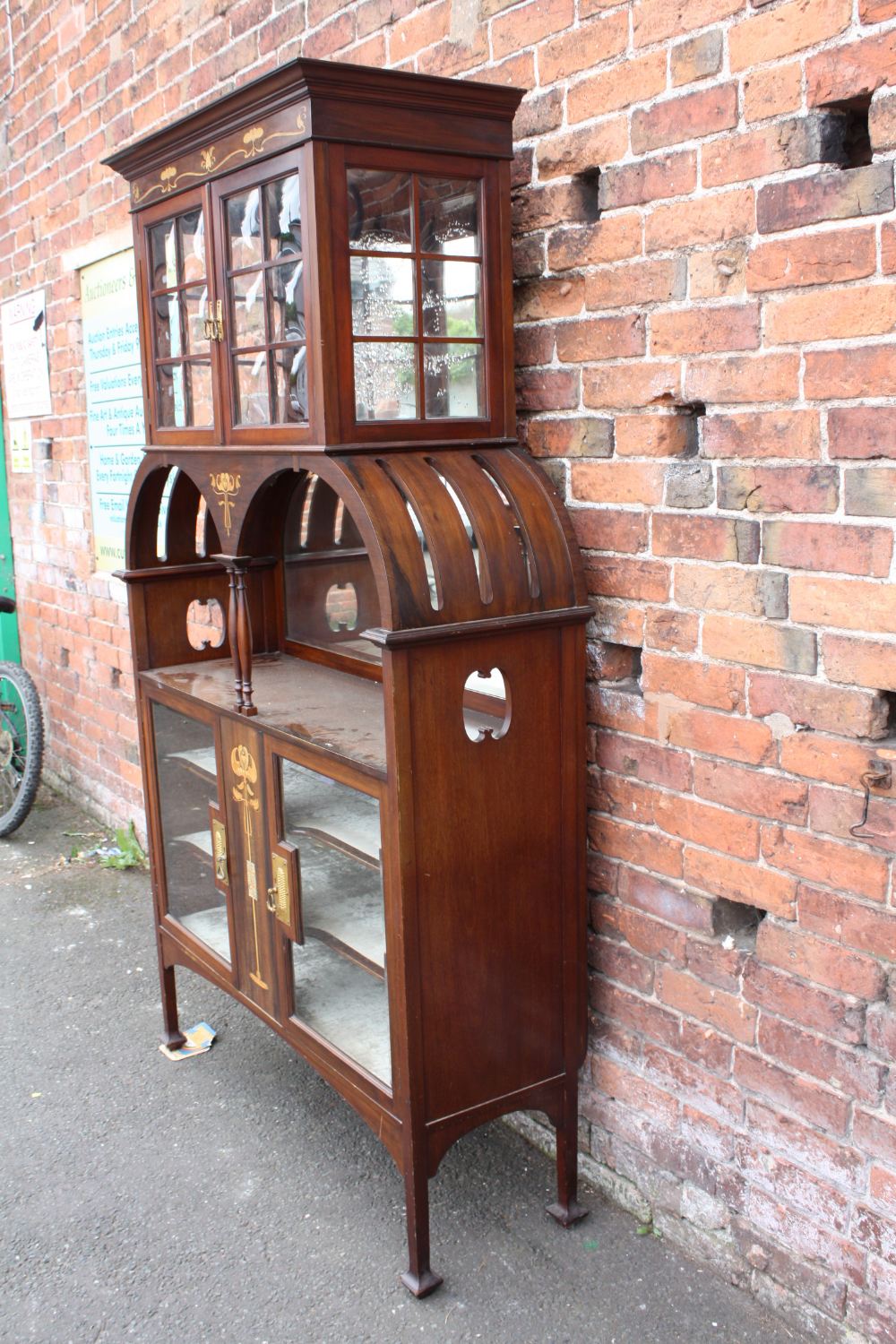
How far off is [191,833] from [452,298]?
1550mm

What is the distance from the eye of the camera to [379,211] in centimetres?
238

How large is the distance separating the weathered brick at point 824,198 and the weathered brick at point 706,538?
0.51 metres

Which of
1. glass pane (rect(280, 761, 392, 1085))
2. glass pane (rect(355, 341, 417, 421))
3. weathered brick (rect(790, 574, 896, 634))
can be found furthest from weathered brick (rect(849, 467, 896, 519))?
glass pane (rect(280, 761, 392, 1085))

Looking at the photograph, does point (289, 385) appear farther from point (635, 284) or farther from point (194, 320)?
point (635, 284)

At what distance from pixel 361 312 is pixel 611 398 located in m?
0.53

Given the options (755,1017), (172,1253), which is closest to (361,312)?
(755,1017)

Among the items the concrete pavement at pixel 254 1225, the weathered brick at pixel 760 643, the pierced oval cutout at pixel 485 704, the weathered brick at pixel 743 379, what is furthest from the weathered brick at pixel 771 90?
the concrete pavement at pixel 254 1225

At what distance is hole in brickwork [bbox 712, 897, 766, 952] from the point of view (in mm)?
2387

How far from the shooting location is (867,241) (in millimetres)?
1938

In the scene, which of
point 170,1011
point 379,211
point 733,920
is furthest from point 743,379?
point 170,1011

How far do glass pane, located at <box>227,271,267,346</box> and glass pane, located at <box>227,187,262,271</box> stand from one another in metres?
0.03

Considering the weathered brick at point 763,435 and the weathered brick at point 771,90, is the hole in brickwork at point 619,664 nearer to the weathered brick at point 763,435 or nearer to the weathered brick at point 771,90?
the weathered brick at point 763,435

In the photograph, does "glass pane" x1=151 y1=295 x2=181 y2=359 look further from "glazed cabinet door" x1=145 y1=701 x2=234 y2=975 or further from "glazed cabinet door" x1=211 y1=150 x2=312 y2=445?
"glazed cabinet door" x1=145 y1=701 x2=234 y2=975

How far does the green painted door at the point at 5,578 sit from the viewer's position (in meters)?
5.89
